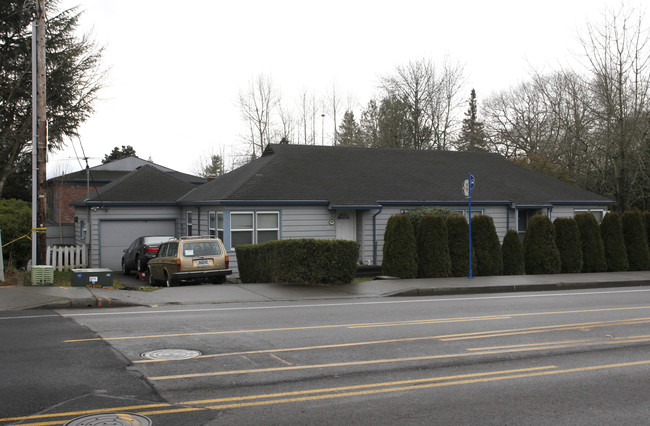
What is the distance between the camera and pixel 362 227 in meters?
23.5

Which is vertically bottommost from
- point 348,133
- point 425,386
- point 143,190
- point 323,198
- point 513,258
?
point 425,386

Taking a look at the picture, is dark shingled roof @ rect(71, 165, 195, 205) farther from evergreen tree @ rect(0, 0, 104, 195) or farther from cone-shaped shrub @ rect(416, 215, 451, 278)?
cone-shaped shrub @ rect(416, 215, 451, 278)

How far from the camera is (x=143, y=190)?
27.3m

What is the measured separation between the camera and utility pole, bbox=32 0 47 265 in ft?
52.9

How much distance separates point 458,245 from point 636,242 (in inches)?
320

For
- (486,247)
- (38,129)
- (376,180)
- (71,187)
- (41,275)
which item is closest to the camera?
(41,275)

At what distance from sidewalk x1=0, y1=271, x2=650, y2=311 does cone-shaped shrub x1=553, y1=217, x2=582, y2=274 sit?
1.22 meters

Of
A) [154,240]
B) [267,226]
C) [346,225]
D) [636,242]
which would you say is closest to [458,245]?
[346,225]

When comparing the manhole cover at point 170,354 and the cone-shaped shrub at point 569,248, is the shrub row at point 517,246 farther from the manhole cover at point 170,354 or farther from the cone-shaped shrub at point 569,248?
the manhole cover at point 170,354

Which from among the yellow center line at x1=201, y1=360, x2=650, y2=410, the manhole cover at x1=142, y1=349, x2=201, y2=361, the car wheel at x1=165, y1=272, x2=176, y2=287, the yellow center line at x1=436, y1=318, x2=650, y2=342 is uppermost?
the car wheel at x1=165, y1=272, x2=176, y2=287

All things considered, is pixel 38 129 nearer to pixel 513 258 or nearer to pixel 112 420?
pixel 112 420

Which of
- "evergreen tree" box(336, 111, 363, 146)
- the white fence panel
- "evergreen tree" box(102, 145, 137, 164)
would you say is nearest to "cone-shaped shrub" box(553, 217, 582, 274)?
the white fence panel

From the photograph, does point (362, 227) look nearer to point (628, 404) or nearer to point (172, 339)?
point (172, 339)

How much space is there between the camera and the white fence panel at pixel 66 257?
2300 centimetres
